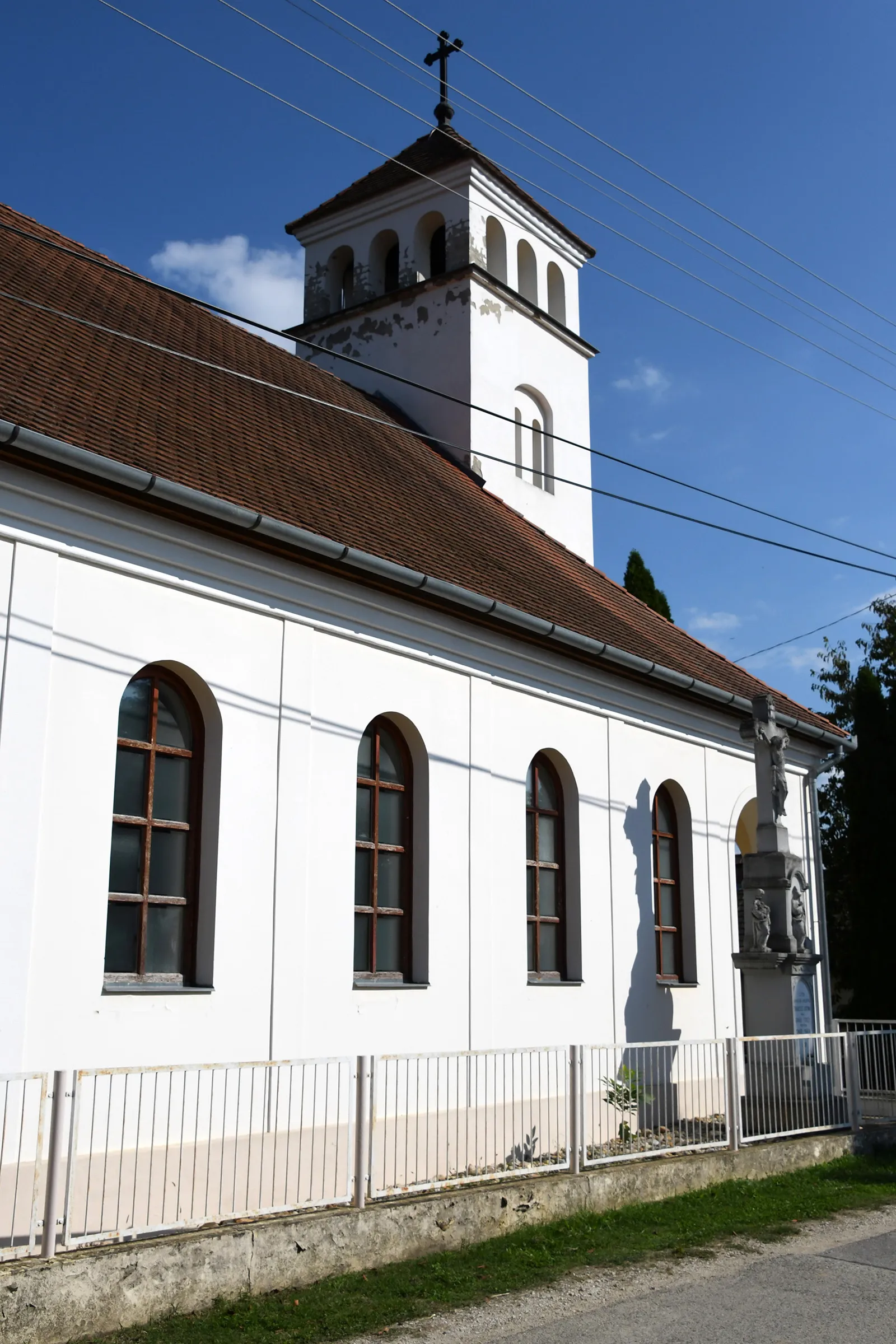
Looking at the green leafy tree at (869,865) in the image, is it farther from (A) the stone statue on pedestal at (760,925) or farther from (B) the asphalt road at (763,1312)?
(B) the asphalt road at (763,1312)

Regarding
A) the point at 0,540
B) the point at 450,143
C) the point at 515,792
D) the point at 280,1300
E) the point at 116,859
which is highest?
the point at 450,143

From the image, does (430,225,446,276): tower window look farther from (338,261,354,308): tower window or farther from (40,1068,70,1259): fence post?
(40,1068,70,1259): fence post

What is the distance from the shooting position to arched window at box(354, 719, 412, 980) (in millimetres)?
11625

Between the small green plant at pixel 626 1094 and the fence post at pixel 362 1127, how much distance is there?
3.73 m

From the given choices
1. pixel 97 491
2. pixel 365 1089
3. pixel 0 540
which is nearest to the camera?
pixel 365 1089

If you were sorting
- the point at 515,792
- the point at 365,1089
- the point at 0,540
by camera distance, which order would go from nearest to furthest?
the point at 365,1089, the point at 0,540, the point at 515,792

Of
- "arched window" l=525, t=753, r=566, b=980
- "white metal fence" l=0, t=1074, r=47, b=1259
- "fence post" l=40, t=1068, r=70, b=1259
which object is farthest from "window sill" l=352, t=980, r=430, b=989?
"fence post" l=40, t=1068, r=70, b=1259

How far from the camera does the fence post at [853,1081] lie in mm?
13023

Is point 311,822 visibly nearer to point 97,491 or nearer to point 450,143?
point 97,491

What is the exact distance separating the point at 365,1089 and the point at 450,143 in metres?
18.0

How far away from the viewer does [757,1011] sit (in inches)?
584

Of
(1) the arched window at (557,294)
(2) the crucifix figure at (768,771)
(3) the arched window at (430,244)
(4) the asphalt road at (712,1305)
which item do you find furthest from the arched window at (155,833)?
(1) the arched window at (557,294)

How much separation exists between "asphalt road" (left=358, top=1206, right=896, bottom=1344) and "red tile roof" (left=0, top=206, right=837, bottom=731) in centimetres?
633

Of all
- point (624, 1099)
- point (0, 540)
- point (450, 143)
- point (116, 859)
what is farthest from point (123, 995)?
point (450, 143)
